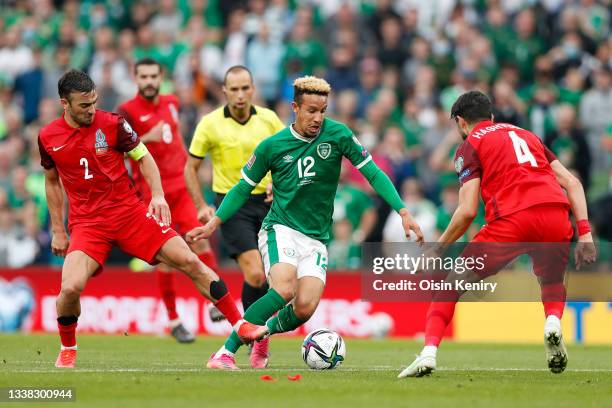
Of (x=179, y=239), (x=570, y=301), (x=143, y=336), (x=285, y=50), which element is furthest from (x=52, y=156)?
(x=285, y=50)

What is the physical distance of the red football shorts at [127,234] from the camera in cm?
1122

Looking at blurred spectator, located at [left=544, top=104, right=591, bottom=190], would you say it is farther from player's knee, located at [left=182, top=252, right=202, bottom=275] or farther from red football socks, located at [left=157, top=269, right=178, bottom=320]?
player's knee, located at [left=182, top=252, right=202, bottom=275]

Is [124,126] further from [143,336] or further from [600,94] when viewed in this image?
[600,94]

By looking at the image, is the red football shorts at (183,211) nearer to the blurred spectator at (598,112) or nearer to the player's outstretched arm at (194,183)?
the player's outstretched arm at (194,183)

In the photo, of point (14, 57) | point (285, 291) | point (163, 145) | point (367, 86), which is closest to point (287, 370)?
point (285, 291)

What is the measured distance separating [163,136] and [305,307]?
4.56m

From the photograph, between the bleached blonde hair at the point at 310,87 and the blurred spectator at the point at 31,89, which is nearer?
the bleached blonde hair at the point at 310,87

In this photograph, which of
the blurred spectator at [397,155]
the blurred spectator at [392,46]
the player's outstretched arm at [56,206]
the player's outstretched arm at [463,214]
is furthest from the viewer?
the blurred spectator at [392,46]

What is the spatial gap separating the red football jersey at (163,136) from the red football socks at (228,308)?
351cm

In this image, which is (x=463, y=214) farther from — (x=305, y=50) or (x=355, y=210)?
(x=305, y=50)

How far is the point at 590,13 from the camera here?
2088 cm

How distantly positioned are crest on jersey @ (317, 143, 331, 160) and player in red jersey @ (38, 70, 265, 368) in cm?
149

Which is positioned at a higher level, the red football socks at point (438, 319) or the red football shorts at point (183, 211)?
the red football shorts at point (183, 211)

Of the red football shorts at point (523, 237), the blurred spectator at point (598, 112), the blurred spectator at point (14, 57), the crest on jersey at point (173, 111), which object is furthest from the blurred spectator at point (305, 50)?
the red football shorts at point (523, 237)
